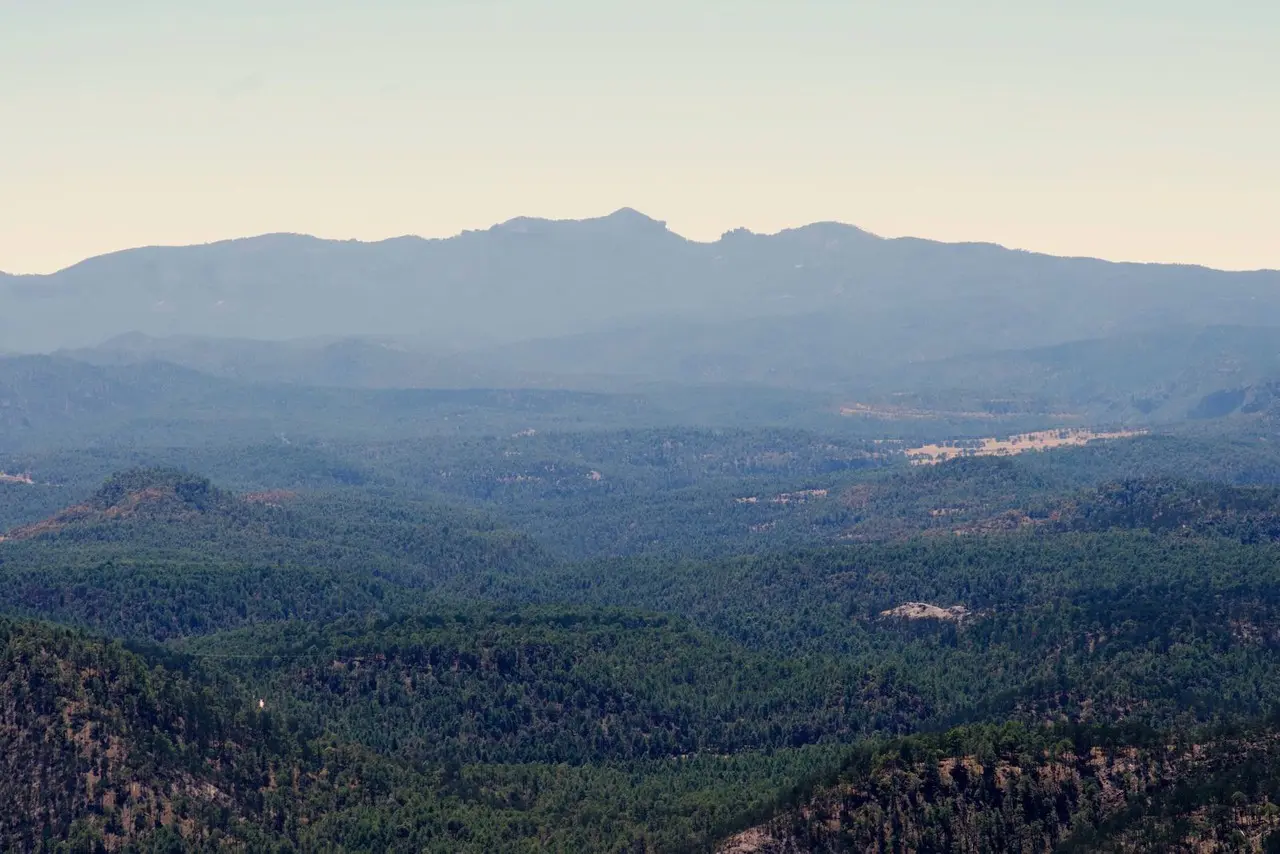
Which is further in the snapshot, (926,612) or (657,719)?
(926,612)

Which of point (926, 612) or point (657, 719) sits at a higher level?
point (926, 612)

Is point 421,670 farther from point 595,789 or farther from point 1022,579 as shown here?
point 1022,579

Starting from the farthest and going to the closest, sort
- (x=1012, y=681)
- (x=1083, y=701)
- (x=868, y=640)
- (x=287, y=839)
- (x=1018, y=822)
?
(x=868, y=640) → (x=1012, y=681) → (x=1083, y=701) → (x=287, y=839) → (x=1018, y=822)

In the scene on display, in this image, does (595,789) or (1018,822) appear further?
(595,789)

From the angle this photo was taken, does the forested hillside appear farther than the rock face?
No

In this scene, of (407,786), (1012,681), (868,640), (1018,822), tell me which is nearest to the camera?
(1018,822)

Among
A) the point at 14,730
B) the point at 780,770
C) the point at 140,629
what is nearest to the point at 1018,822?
the point at 780,770

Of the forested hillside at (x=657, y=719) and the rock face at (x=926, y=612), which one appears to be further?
the rock face at (x=926, y=612)
